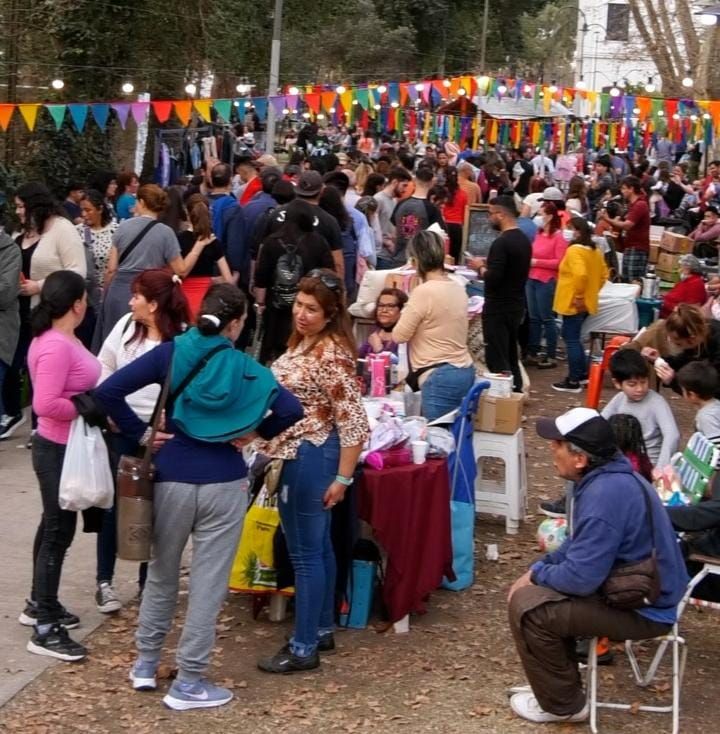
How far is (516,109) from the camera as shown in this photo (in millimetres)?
29797

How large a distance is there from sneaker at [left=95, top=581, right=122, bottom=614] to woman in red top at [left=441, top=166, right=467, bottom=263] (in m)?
8.66

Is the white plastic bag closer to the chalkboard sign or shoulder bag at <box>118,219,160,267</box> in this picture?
shoulder bag at <box>118,219,160,267</box>

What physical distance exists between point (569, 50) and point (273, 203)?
53.8 metres

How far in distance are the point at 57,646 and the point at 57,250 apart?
3.41 meters

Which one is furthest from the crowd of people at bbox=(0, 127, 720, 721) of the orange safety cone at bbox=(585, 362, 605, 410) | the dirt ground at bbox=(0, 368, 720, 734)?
the orange safety cone at bbox=(585, 362, 605, 410)

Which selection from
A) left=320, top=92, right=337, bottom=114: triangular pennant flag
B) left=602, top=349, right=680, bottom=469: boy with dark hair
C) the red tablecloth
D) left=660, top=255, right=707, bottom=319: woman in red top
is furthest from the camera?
left=320, top=92, right=337, bottom=114: triangular pennant flag

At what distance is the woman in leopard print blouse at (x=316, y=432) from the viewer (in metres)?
5.31

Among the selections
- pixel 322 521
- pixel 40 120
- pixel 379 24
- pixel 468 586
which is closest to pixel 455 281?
pixel 468 586

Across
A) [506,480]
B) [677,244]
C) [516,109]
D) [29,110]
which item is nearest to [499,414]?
[506,480]

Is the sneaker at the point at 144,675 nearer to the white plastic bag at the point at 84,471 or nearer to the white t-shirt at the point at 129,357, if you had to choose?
the white plastic bag at the point at 84,471

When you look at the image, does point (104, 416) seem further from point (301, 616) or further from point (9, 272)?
point (9, 272)

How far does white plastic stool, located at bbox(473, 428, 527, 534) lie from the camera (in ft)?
24.9

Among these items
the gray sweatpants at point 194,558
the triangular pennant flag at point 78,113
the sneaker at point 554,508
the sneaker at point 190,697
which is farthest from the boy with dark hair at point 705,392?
the triangular pennant flag at point 78,113

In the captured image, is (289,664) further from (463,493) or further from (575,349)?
(575,349)
